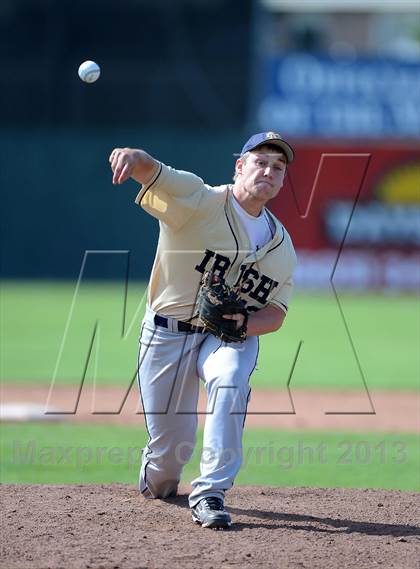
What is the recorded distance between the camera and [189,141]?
21359 mm

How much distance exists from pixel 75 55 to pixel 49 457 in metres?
17.1

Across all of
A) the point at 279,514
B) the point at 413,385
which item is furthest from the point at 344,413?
the point at 279,514

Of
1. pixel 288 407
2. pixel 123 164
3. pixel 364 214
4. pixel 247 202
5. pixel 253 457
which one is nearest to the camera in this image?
pixel 123 164

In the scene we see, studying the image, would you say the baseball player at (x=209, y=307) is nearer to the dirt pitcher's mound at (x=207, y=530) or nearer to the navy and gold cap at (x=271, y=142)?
the navy and gold cap at (x=271, y=142)

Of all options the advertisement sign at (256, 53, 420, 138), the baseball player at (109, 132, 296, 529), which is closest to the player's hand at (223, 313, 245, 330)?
the baseball player at (109, 132, 296, 529)

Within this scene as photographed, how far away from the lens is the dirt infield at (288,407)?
8.32 meters

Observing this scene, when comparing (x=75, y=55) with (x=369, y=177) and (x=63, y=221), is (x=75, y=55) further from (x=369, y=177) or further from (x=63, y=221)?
(x=369, y=177)

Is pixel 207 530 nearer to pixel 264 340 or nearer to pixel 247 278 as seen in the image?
pixel 247 278

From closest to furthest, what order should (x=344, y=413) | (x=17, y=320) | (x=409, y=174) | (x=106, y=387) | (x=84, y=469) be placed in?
(x=84, y=469) → (x=344, y=413) → (x=106, y=387) → (x=17, y=320) → (x=409, y=174)

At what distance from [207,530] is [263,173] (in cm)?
178

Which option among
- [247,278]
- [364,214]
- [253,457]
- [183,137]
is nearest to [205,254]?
[247,278]

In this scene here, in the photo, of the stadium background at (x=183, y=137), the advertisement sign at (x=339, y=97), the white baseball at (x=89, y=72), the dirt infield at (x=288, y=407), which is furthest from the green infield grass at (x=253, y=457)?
the advertisement sign at (x=339, y=97)

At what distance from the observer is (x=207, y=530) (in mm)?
4750

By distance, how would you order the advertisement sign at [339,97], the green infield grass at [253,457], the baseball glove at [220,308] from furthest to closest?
the advertisement sign at [339,97] < the green infield grass at [253,457] < the baseball glove at [220,308]
